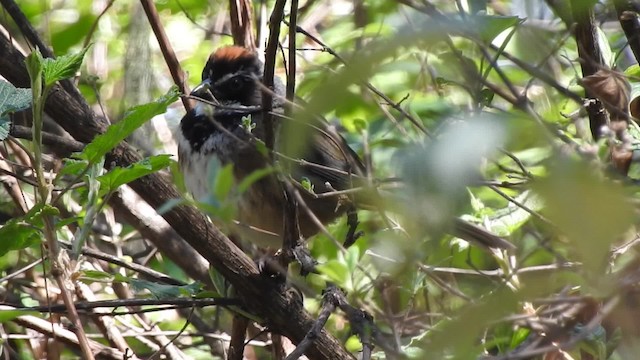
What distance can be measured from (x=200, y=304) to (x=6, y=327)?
124 cm

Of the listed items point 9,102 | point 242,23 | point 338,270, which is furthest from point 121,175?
point 242,23

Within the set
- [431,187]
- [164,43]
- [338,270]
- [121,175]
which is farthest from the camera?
[164,43]

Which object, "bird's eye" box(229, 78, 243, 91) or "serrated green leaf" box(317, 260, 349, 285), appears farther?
"bird's eye" box(229, 78, 243, 91)

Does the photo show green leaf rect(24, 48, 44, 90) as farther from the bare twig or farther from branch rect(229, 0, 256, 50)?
branch rect(229, 0, 256, 50)

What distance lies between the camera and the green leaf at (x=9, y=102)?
1.92 m

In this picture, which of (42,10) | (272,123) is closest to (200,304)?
(272,123)

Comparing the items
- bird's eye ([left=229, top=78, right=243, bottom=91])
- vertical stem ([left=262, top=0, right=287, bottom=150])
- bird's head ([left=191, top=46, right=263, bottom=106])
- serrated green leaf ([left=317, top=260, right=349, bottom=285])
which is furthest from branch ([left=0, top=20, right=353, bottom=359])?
bird's eye ([left=229, top=78, right=243, bottom=91])

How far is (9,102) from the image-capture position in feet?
6.37

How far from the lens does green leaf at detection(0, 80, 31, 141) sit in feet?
6.30

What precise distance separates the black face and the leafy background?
0.17 m

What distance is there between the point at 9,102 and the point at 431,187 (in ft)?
4.12

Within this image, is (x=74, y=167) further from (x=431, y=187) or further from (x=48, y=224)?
(x=431, y=187)

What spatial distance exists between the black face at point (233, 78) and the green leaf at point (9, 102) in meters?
1.47

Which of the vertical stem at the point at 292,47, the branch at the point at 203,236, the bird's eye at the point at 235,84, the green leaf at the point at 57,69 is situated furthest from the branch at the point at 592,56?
the bird's eye at the point at 235,84
